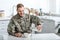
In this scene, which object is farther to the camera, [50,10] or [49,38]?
[50,10]

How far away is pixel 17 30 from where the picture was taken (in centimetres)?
127

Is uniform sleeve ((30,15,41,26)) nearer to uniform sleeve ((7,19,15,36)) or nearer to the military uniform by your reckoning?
the military uniform

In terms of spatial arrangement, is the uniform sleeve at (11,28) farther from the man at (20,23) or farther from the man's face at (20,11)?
the man's face at (20,11)

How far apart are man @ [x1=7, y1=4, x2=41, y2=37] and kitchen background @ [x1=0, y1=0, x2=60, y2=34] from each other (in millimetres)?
60

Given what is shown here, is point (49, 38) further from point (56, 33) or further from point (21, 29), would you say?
point (21, 29)

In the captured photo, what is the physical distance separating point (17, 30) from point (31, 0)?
14.4 inches

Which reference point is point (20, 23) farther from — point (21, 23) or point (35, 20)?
point (35, 20)

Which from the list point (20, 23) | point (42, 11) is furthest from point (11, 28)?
point (42, 11)

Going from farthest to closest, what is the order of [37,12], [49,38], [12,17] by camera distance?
[37,12] < [12,17] < [49,38]

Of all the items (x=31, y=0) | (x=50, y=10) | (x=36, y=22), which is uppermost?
(x=31, y=0)

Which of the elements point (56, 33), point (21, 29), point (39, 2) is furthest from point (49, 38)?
point (39, 2)

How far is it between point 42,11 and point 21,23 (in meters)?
0.31

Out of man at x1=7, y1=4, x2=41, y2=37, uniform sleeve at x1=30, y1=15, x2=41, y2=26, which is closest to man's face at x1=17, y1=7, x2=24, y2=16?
man at x1=7, y1=4, x2=41, y2=37

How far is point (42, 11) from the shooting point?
4.75 ft
